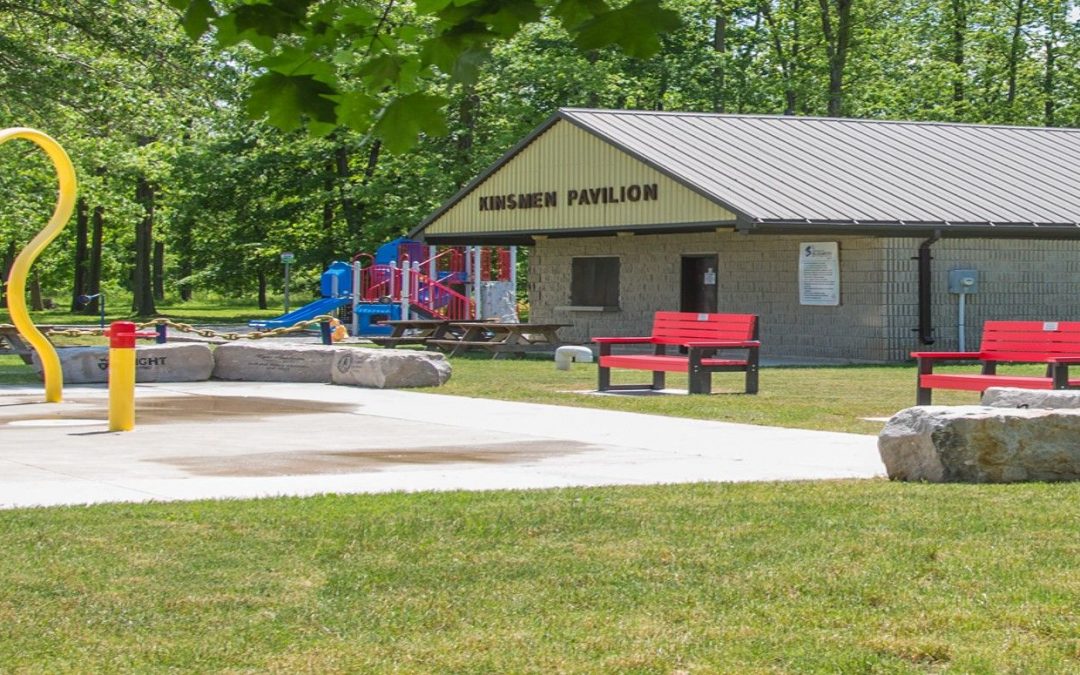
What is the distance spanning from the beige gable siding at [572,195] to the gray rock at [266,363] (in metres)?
8.31

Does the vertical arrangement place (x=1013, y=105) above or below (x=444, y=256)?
above

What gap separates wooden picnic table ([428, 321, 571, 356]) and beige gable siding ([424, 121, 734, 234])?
227 centimetres

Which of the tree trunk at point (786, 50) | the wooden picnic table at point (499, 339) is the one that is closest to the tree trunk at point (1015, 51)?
the tree trunk at point (786, 50)

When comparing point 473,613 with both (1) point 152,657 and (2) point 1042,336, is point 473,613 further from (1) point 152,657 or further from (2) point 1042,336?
(2) point 1042,336

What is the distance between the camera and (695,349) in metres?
19.9

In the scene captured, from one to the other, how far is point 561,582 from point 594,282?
28.5m

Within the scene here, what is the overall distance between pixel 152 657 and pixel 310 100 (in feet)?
7.81

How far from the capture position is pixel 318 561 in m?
7.62

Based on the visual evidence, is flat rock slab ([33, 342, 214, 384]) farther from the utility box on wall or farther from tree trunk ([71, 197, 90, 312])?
tree trunk ([71, 197, 90, 312])

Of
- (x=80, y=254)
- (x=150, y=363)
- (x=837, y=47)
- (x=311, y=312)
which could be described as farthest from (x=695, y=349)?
(x=80, y=254)

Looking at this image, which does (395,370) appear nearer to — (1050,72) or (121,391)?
(121,391)

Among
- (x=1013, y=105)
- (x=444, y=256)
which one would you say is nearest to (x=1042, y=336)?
(x=444, y=256)

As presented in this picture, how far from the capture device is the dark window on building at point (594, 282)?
115ft

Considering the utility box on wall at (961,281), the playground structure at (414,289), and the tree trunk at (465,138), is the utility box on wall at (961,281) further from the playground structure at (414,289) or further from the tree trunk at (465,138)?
the tree trunk at (465,138)
